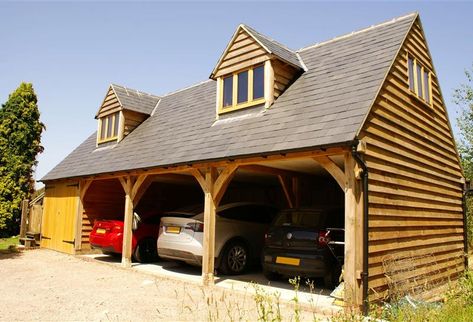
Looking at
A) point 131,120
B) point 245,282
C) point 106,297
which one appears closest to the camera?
point 106,297

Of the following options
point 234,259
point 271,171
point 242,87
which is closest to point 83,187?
→ point 234,259

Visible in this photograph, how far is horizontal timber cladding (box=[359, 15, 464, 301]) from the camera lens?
24.3 ft

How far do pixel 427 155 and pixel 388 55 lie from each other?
9.36 ft

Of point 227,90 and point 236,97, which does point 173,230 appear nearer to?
point 236,97

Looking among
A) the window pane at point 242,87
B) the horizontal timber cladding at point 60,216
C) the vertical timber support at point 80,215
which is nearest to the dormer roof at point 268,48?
the window pane at point 242,87

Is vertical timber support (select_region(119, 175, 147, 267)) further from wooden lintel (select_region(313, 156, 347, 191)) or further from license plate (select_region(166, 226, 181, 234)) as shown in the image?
wooden lintel (select_region(313, 156, 347, 191))

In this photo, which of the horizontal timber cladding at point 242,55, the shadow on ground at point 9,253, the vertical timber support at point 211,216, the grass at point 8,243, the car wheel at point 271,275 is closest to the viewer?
the vertical timber support at point 211,216

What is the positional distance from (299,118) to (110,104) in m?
9.95

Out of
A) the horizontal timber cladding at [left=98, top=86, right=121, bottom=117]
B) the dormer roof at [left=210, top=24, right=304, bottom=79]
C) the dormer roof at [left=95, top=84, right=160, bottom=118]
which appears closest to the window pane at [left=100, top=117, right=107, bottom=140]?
the horizontal timber cladding at [left=98, top=86, right=121, bottom=117]

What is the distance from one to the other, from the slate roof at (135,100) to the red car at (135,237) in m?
5.05

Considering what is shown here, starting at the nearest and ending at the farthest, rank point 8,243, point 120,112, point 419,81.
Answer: point 419,81 < point 120,112 < point 8,243

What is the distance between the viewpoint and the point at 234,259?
33.5 feet

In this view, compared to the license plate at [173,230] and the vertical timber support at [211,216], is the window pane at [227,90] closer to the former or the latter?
the vertical timber support at [211,216]

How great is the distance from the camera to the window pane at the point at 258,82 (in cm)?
1047
